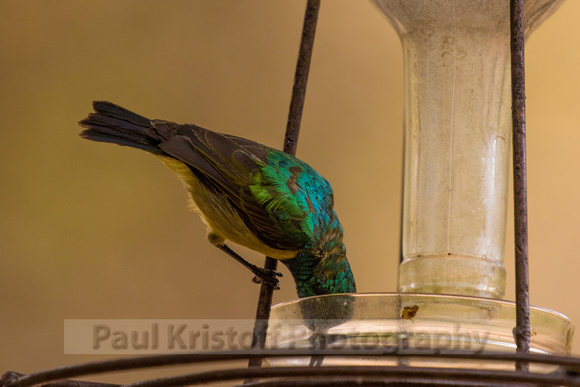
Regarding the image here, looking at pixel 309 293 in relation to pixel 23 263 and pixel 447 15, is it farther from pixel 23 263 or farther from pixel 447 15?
pixel 23 263

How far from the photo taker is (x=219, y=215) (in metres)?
0.94

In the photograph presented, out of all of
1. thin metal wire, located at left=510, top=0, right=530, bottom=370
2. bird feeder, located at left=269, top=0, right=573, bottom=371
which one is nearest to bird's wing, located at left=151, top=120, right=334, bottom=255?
bird feeder, located at left=269, top=0, right=573, bottom=371

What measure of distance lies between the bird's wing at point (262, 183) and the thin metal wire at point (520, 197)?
0.38m

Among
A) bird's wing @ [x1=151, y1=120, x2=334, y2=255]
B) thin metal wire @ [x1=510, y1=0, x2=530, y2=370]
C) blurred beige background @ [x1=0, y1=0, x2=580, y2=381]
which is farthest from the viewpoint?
blurred beige background @ [x1=0, y1=0, x2=580, y2=381]

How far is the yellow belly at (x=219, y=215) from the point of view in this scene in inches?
35.4

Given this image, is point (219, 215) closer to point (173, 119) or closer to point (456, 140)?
point (456, 140)

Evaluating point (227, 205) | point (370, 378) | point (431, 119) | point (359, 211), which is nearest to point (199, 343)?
point (370, 378)

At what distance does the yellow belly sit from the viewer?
0.90m

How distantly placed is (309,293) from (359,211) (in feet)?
2.94

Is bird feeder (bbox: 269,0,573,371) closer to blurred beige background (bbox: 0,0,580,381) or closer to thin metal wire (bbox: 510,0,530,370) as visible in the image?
thin metal wire (bbox: 510,0,530,370)

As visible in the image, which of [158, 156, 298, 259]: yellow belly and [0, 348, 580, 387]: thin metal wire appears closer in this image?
[0, 348, 580, 387]: thin metal wire

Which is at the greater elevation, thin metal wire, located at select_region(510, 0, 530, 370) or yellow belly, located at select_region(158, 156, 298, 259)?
yellow belly, located at select_region(158, 156, 298, 259)

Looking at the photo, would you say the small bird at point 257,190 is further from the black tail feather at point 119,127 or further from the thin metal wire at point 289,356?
the thin metal wire at point 289,356

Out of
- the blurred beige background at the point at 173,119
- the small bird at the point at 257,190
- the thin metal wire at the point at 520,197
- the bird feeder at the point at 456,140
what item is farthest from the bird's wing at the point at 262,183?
the blurred beige background at the point at 173,119
